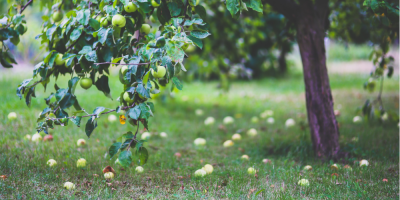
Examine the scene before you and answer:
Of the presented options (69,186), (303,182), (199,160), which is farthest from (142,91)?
(199,160)

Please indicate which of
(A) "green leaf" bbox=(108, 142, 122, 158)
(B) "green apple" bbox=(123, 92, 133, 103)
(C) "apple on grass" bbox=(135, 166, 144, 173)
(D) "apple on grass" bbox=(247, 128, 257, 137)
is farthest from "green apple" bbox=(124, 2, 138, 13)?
(D) "apple on grass" bbox=(247, 128, 257, 137)

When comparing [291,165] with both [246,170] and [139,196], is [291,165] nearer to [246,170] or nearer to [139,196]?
[246,170]

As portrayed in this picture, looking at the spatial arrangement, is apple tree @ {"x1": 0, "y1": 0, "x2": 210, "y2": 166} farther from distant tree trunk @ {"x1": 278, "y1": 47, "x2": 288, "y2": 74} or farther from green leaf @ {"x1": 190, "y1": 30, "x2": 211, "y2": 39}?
distant tree trunk @ {"x1": 278, "y1": 47, "x2": 288, "y2": 74}

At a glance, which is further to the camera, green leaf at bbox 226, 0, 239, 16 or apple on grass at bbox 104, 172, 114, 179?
apple on grass at bbox 104, 172, 114, 179

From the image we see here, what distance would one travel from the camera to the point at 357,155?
263 cm

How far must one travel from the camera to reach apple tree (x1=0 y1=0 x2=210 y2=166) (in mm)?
1431

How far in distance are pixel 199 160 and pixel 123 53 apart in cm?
130

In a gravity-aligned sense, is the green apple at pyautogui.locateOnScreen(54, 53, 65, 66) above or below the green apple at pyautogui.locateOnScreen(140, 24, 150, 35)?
below

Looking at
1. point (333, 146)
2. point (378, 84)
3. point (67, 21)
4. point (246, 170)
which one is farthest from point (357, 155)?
point (378, 84)

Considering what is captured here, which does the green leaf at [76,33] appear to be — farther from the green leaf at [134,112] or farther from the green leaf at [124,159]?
the green leaf at [124,159]

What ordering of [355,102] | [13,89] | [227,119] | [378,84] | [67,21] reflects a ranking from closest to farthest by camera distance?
[67,21] → [227,119] → [13,89] → [355,102] → [378,84]

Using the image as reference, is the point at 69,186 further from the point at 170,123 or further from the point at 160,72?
the point at 170,123

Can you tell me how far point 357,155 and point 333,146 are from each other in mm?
279

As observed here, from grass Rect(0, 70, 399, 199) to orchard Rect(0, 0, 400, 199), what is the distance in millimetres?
13
